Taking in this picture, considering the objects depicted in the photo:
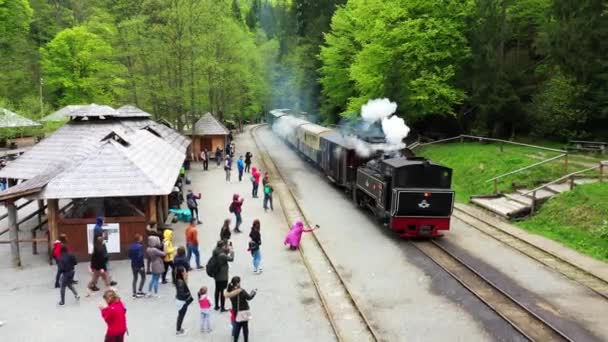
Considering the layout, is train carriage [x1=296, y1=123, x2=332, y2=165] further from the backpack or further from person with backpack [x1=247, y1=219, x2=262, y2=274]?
the backpack

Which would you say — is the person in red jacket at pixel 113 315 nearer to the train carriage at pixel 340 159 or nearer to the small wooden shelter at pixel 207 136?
the train carriage at pixel 340 159

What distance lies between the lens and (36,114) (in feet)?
148

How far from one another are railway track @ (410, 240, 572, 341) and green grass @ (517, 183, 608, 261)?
13.5 feet

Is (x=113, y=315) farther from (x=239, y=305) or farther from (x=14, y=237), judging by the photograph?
(x=14, y=237)

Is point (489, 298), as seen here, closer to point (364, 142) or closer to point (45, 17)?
point (364, 142)

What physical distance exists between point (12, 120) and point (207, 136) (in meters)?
15.4

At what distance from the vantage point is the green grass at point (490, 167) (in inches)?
830

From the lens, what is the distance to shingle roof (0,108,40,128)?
36.7 meters

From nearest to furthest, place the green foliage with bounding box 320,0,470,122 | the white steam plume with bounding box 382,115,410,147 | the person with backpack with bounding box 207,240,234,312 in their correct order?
the person with backpack with bounding box 207,240,234,312 < the white steam plume with bounding box 382,115,410,147 < the green foliage with bounding box 320,0,470,122

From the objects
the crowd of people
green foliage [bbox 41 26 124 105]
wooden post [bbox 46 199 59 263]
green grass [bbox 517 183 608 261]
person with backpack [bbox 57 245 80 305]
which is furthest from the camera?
green foliage [bbox 41 26 124 105]

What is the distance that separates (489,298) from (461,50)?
2231 centimetres

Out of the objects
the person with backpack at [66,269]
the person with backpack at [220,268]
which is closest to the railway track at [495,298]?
the person with backpack at [220,268]

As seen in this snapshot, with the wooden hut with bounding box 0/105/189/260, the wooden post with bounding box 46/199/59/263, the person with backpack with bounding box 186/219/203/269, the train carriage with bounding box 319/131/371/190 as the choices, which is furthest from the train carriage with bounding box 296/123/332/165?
the wooden post with bounding box 46/199/59/263

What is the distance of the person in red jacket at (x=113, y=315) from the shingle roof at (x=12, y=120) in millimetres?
34498
